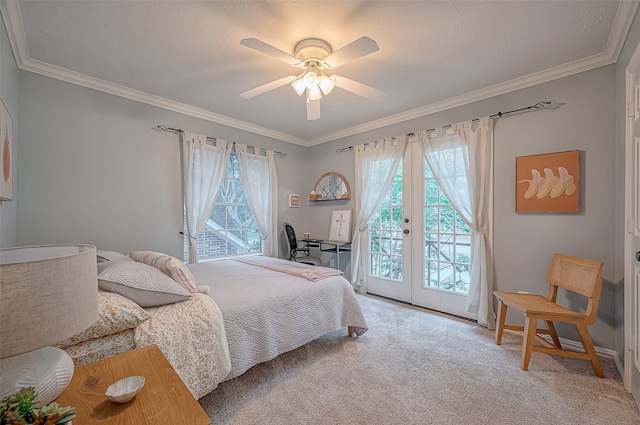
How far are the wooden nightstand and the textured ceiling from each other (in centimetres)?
206

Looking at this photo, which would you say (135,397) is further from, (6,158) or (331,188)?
(331,188)

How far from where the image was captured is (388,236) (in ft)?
12.5

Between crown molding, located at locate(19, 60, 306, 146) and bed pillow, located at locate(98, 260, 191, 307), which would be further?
crown molding, located at locate(19, 60, 306, 146)

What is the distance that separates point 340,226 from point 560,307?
271 centimetres

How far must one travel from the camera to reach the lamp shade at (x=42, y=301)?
1.86ft

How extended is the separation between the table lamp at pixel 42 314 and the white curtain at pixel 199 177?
8.51 feet

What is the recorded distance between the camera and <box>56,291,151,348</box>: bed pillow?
1.25 metres

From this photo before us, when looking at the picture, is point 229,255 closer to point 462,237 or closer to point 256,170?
point 256,170

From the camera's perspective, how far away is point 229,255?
3848 mm

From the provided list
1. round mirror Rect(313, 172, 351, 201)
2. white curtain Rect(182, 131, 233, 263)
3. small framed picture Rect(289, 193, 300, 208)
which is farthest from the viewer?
small framed picture Rect(289, 193, 300, 208)

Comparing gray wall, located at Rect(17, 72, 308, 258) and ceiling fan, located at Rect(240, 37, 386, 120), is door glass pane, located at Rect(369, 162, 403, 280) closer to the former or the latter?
ceiling fan, located at Rect(240, 37, 386, 120)

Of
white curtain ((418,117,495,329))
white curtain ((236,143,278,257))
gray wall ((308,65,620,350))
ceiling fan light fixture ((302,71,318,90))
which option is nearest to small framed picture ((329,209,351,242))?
white curtain ((236,143,278,257))

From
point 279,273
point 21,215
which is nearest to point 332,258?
point 279,273

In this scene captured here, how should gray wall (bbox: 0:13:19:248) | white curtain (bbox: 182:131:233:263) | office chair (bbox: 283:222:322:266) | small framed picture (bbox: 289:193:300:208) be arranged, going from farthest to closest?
small framed picture (bbox: 289:193:300:208) → office chair (bbox: 283:222:322:266) → white curtain (bbox: 182:131:233:263) → gray wall (bbox: 0:13:19:248)
